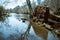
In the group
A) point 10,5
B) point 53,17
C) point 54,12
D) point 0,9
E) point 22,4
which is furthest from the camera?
point 22,4

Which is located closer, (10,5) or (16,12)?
(10,5)

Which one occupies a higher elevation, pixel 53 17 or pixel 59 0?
pixel 59 0

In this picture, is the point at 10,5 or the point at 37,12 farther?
the point at 10,5

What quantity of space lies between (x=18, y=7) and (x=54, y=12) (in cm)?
499

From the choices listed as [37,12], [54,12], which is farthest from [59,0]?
[37,12]

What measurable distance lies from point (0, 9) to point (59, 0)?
189 inches

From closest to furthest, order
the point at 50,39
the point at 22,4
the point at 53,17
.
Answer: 1. the point at 50,39
2. the point at 53,17
3. the point at 22,4

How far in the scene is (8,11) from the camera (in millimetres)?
13516

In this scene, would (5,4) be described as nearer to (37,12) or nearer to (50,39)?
(37,12)

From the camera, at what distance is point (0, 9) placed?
11.9 meters

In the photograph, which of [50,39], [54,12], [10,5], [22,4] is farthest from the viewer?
[22,4]

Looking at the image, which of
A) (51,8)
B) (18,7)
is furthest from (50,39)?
(18,7)

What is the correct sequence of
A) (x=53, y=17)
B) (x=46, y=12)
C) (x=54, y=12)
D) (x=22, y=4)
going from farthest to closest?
(x=22, y=4) → (x=54, y=12) → (x=53, y=17) → (x=46, y=12)

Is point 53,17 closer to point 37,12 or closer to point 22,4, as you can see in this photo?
point 37,12
